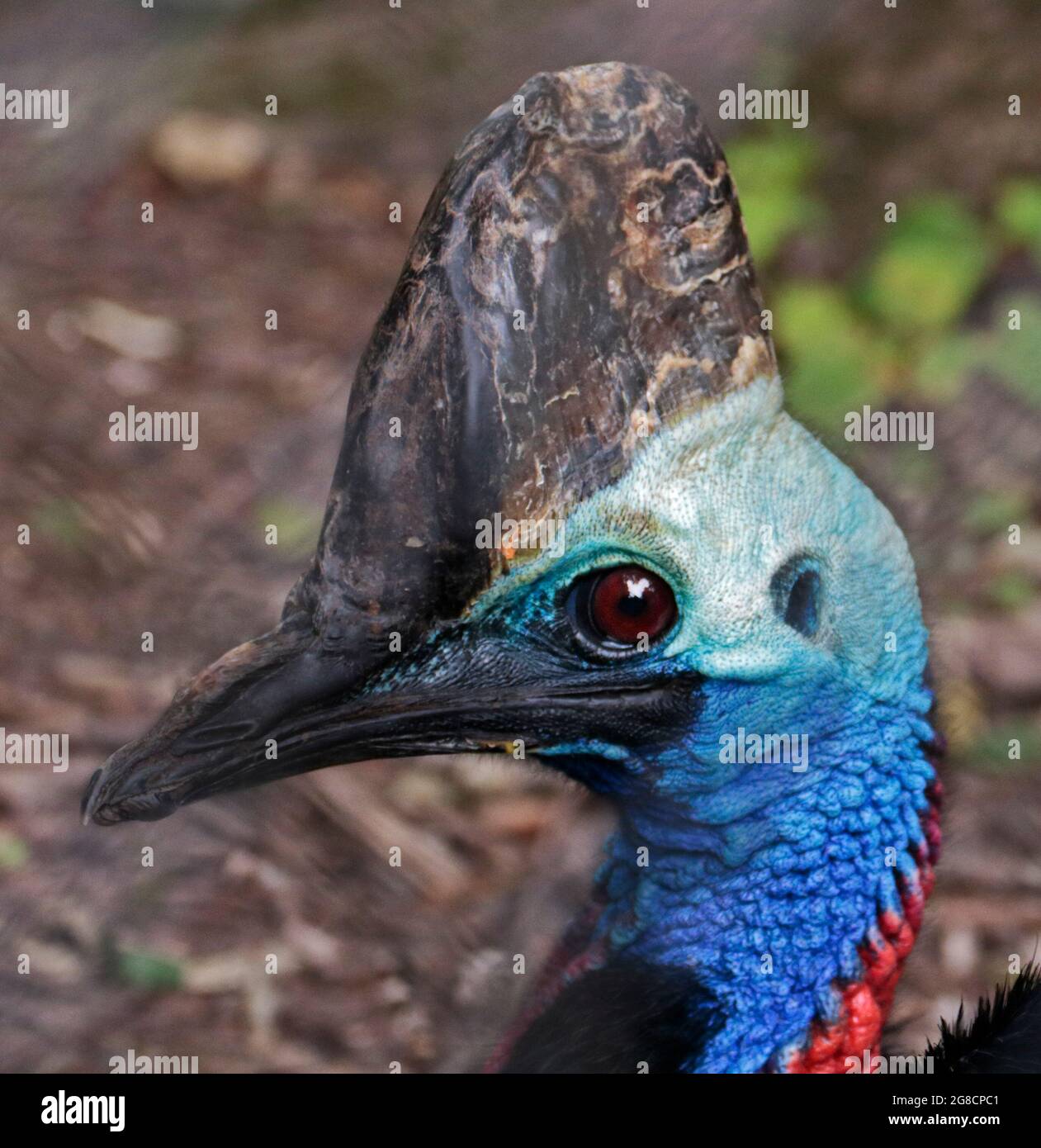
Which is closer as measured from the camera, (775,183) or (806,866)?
(806,866)

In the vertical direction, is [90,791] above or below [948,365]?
below

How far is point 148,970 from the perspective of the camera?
3.16m

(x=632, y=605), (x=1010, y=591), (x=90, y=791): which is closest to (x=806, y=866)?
(x=632, y=605)

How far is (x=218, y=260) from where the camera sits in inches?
195

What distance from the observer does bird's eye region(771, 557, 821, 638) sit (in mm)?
2021

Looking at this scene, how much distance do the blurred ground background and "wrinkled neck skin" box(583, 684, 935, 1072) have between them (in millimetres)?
287

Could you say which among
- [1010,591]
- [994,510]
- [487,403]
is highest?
[994,510]

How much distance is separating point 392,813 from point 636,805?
137 centimetres

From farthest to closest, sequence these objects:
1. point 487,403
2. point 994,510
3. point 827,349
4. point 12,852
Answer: point 827,349
point 994,510
point 12,852
point 487,403

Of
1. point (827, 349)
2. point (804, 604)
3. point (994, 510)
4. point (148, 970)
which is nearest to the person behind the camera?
point (804, 604)

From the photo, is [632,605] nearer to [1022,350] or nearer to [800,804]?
[800,804]

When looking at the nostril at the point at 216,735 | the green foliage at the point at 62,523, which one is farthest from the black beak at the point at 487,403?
the green foliage at the point at 62,523

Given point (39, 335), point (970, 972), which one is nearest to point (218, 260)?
point (39, 335)

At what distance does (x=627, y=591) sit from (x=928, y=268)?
280 centimetres
